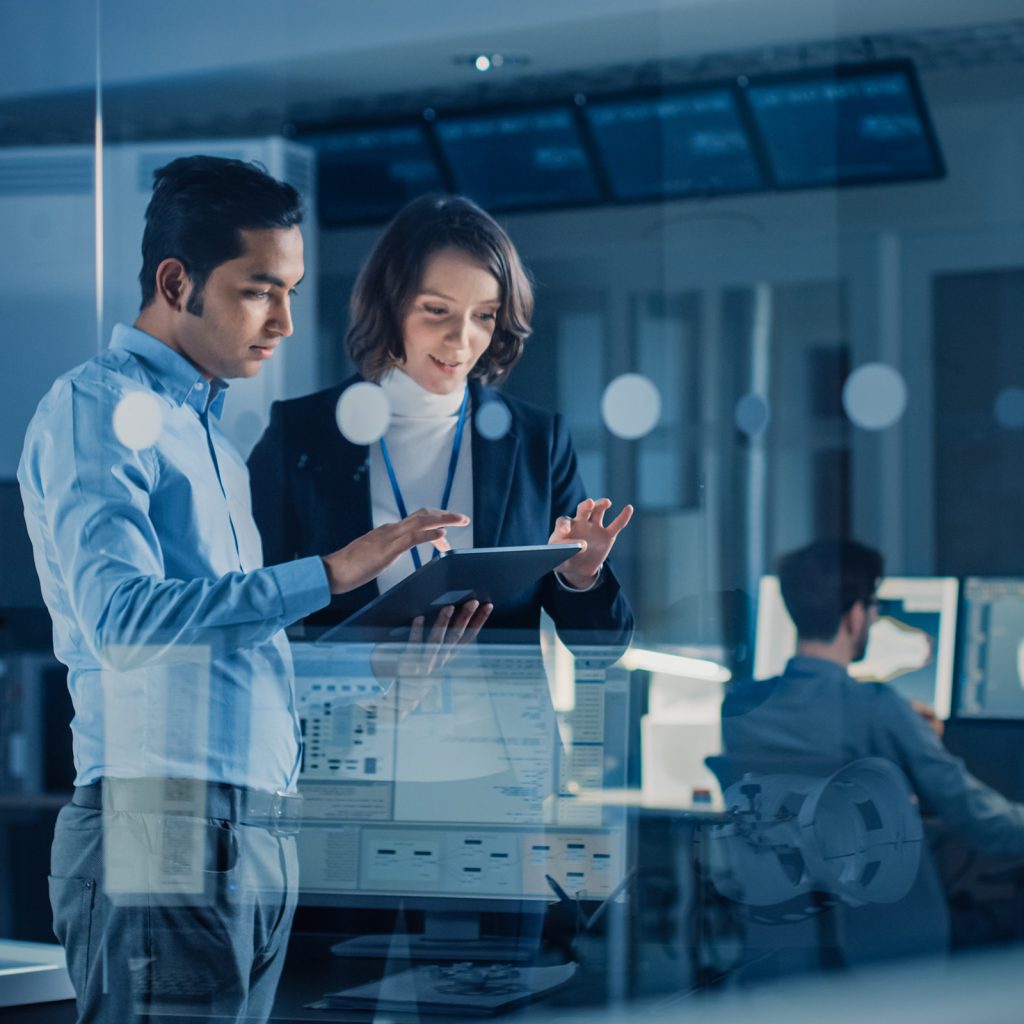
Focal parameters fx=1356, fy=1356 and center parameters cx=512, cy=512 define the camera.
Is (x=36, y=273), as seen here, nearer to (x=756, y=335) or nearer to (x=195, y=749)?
(x=195, y=749)

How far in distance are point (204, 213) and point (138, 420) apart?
14.3 inches

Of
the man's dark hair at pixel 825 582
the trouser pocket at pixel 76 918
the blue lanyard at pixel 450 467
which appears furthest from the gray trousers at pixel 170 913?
the man's dark hair at pixel 825 582

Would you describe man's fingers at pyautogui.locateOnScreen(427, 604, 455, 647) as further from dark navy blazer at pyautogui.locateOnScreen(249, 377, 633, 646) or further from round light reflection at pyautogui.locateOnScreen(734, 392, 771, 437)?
round light reflection at pyautogui.locateOnScreen(734, 392, 771, 437)

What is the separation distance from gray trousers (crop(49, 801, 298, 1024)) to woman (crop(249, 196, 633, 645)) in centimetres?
42

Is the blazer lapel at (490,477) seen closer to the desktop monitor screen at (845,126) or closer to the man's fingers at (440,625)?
the man's fingers at (440,625)

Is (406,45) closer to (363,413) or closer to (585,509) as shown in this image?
(363,413)

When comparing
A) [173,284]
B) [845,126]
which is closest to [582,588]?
[173,284]

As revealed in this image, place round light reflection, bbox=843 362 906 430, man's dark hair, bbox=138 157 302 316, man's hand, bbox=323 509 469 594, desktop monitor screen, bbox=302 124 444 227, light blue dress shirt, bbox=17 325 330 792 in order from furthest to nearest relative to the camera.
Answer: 1. round light reflection, bbox=843 362 906 430
2. desktop monitor screen, bbox=302 124 444 227
3. man's dark hair, bbox=138 157 302 316
4. man's hand, bbox=323 509 469 594
5. light blue dress shirt, bbox=17 325 330 792

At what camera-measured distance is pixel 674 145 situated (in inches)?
88.9

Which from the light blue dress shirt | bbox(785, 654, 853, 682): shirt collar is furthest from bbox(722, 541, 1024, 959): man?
the light blue dress shirt

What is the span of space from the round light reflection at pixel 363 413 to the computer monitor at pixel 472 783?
0.35 meters

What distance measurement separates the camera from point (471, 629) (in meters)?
1.99

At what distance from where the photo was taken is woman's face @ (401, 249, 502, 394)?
204 cm

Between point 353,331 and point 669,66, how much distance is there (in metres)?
0.69
